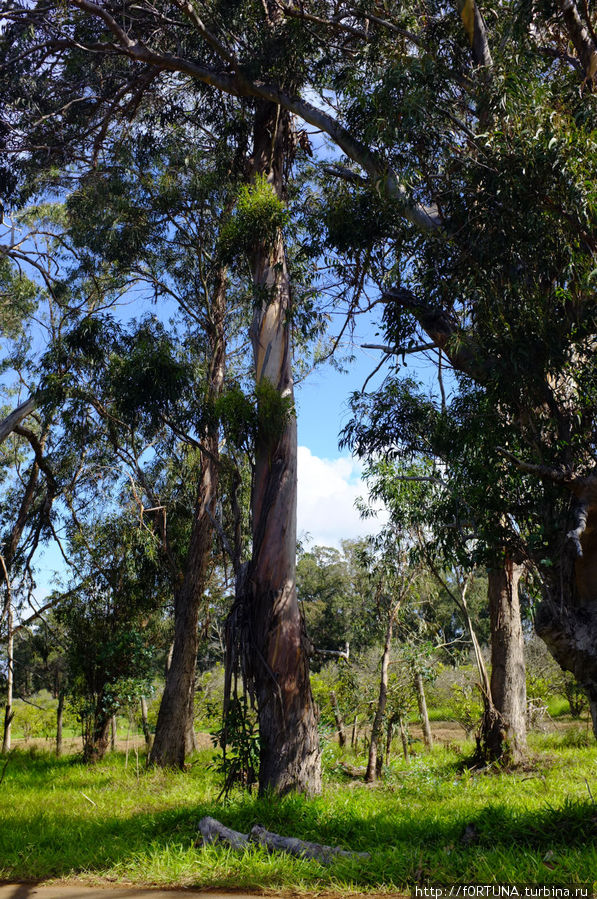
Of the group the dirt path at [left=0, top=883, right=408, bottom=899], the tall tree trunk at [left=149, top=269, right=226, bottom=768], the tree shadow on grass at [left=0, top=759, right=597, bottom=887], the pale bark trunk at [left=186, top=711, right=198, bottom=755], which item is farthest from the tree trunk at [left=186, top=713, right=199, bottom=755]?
the dirt path at [left=0, top=883, right=408, bottom=899]

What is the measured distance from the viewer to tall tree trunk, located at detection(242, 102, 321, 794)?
669 cm

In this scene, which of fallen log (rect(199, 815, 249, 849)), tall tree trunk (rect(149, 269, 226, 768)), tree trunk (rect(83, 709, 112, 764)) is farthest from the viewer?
tree trunk (rect(83, 709, 112, 764))

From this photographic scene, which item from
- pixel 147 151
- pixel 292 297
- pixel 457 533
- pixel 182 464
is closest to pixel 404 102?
pixel 292 297

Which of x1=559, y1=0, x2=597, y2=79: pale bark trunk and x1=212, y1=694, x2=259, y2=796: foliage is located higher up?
x1=559, y1=0, x2=597, y2=79: pale bark trunk

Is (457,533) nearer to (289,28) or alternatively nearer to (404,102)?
(404,102)

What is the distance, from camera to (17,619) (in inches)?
545

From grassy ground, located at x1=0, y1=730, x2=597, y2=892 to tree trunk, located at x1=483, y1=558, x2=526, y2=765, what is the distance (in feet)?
1.43

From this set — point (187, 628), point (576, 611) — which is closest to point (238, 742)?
point (576, 611)

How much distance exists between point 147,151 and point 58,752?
1117cm

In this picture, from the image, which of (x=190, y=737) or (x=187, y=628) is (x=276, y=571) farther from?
(x=190, y=737)

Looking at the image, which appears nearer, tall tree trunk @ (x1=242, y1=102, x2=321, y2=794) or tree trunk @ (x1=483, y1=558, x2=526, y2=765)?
tall tree trunk @ (x1=242, y1=102, x2=321, y2=794)

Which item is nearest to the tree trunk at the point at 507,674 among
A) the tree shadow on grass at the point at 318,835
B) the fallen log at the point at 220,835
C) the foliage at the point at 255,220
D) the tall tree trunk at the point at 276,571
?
the tree shadow on grass at the point at 318,835

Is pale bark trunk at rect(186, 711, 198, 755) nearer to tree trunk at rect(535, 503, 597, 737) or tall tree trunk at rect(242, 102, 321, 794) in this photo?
tall tree trunk at rect(242, 102, 321, 794)

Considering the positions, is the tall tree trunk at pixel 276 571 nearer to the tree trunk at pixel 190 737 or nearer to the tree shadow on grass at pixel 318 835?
the tree shadow on grass at pixel 318 835
